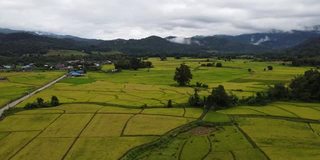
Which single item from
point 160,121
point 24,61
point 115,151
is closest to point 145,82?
point 160,121

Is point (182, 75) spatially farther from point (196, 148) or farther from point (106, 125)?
point (196, 148)

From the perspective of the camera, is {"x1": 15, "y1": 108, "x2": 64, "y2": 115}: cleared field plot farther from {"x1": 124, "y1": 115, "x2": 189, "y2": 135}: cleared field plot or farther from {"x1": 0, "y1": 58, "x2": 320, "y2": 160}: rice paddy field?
{"x1": 124, "y1": 115, "x2": 189, "y2": 135}: cleared field plot

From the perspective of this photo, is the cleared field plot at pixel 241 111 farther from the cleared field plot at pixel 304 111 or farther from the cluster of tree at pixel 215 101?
the cleared field plot at pixel 304 111

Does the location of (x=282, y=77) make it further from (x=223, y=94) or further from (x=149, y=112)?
(x=149, y=112)

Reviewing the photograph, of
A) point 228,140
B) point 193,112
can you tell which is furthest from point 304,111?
point 228,140

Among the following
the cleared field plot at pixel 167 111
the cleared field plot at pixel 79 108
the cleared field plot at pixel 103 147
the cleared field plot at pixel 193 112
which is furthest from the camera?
the cleared field plot at pixel 79 108

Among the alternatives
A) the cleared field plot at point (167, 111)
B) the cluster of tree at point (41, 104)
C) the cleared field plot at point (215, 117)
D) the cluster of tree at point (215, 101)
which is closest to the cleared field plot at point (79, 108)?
the cluster of tree at point (41, 104)

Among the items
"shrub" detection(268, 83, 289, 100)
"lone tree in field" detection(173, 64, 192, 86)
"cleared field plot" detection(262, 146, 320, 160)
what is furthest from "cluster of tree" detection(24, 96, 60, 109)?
→ "cleared field plot" detection(262, 146, 320, 160)
